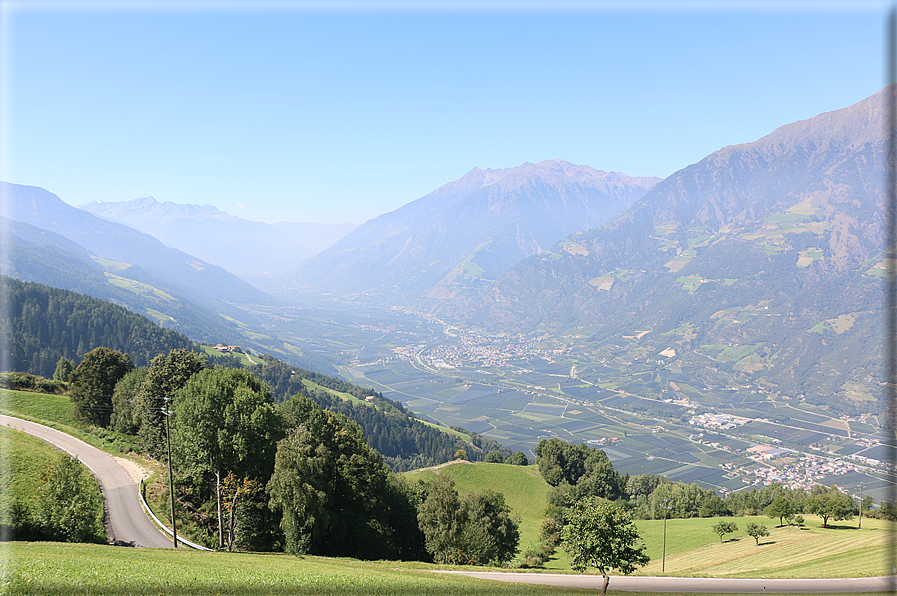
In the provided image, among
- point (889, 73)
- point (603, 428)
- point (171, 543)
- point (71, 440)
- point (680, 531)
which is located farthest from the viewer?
point (603, 428)

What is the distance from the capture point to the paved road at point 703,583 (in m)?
26.4

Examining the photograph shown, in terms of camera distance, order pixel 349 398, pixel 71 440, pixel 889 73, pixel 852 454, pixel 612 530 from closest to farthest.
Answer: pixel 889 73
pixel 612 530
pixel 71 440
pixel 349 398
pixel 852 454

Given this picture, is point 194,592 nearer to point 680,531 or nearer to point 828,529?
point 680,531

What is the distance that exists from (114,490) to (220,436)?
11211 mm

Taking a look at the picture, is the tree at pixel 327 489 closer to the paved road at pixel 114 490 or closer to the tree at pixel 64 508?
the paved road at pixel 114 490

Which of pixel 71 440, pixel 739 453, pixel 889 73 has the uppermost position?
pixel 889 73

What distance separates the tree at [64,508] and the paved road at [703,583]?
20.7 m

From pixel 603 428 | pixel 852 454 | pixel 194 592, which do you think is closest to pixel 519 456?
pixel 194 592

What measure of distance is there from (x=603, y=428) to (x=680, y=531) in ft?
444

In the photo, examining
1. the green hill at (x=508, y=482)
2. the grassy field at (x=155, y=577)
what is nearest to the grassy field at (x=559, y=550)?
the grassy field at (x=155, y=577)

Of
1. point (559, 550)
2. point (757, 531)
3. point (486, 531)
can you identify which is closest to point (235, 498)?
point (486, 531)

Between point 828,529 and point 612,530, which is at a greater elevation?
point 612,530

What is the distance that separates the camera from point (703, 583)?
29703 millimetres

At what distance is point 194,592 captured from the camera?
12062 mm
